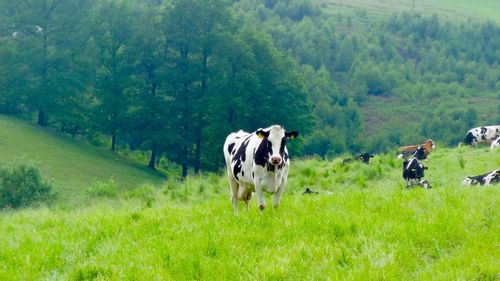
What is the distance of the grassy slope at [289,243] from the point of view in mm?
6789

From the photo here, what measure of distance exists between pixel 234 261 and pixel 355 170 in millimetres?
14956

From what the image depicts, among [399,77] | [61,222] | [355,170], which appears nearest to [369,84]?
[399,77]

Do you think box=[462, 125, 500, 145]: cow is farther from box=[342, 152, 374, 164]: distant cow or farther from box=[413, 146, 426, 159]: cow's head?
box=[342, 152, 374, 164]: distant cow

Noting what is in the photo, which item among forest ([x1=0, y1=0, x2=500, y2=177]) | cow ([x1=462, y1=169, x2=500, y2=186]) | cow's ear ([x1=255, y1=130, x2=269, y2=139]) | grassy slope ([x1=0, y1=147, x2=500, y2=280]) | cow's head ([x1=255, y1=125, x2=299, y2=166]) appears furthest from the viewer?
forest ([x1=0, y1=0, x2=500, y2=177])

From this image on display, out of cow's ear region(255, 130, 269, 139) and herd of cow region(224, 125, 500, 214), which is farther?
cow's ear region(255, 130, 269, 139)

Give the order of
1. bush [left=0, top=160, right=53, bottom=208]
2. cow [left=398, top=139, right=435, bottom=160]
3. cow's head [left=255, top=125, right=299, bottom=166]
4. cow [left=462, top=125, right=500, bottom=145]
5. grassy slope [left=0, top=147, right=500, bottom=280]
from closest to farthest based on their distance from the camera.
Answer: grassy slope [left=0, top=147, right=500, bottom=280], cow's head [left=255, top=125, right=299, bottom=166], cow [left=398, top=139, right=435, bottom=160], bush [left=0, top=160, right=53, bottom=208], cow [left=462, top=125, right=500, bottom=145]

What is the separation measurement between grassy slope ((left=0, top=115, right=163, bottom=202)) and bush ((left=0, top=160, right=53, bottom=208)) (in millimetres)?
1877

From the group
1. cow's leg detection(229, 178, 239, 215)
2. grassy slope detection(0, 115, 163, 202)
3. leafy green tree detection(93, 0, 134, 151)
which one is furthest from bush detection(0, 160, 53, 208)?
cow's leg detection(229, 178, 239, 215)

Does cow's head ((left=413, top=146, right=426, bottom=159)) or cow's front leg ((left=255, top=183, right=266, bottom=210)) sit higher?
cow's front leg ((left=255, top=183, right=266, bottom=210))

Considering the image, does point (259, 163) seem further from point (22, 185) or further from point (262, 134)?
point (22, 185)

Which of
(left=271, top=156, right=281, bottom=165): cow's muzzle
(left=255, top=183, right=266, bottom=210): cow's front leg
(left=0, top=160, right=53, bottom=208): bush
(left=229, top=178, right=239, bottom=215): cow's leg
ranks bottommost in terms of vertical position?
(left=0, top=160, right=53, bottom=208): bush

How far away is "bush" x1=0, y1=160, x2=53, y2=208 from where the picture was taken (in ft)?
99.9

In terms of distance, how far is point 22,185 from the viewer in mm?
30875

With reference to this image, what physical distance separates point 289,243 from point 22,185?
2665cm
